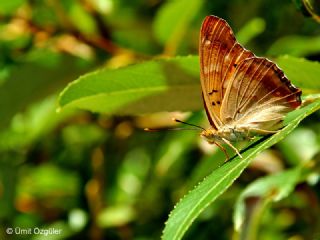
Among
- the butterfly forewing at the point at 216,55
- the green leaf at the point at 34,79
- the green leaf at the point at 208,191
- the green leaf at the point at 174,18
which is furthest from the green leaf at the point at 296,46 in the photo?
the green leaf at the point at 208,191

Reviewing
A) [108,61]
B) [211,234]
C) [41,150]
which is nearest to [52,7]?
[108,61]

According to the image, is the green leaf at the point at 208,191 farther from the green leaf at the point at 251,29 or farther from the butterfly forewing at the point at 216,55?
the green leaf at the point at 251,29

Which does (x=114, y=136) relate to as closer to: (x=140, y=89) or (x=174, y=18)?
(x=174, y=18)

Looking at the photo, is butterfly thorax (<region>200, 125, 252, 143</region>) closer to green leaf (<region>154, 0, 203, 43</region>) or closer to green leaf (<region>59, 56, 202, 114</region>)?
green leaf (<region>59, 56, 202, 114</region>)

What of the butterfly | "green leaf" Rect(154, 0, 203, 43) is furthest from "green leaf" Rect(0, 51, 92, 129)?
the butterfly

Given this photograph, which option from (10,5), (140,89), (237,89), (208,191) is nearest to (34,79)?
(10,5)

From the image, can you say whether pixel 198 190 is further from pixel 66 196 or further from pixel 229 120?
pixel 66 196
